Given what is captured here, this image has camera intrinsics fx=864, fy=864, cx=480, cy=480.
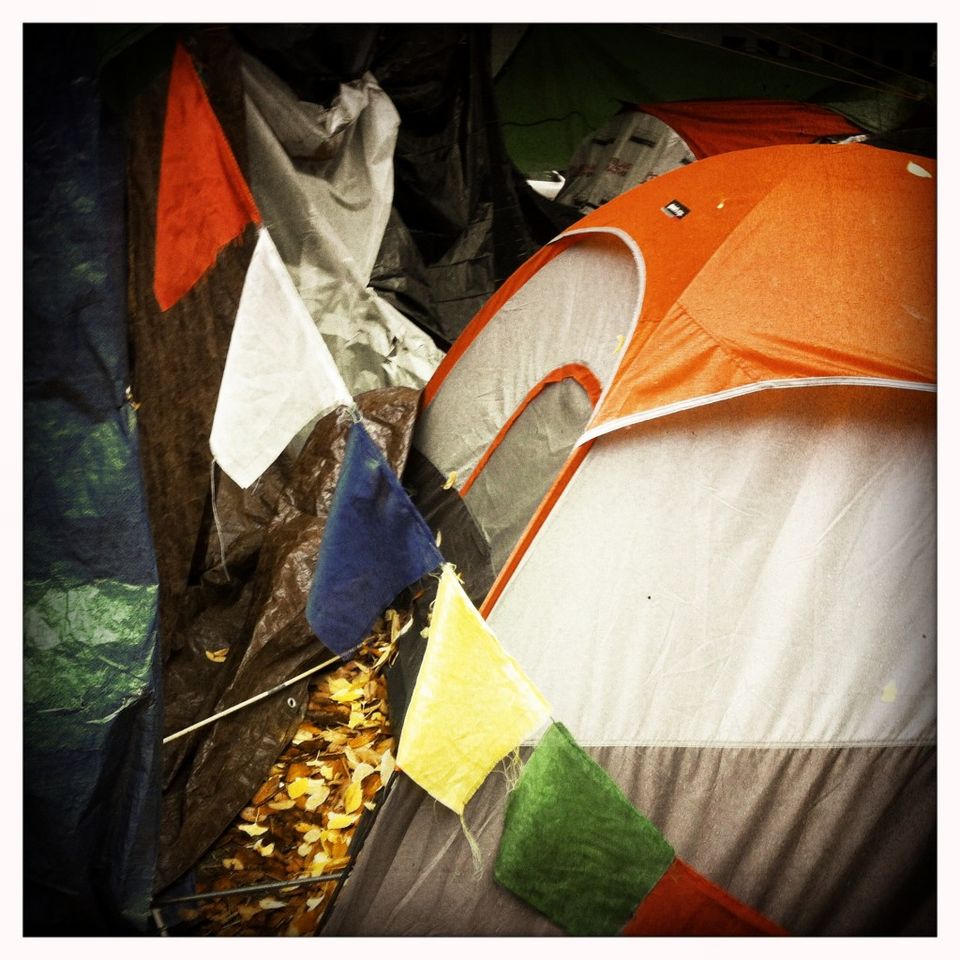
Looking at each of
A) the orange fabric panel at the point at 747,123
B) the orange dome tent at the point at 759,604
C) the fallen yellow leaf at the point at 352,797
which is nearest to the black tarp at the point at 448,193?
the orange fabric panel at the point at 747,123

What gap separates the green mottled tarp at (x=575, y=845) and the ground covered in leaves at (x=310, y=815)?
0.32 m

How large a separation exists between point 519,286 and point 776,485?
1133 millimetres

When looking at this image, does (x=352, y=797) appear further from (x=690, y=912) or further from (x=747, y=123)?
(x=747, y=123)

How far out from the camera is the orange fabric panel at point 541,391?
6.99 ft

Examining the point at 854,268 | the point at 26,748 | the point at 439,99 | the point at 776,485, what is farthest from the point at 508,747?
the point at 439,99

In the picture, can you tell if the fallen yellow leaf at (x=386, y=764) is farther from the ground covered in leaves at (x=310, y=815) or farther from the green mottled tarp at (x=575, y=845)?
the green mottled tarp at (x=575, y=845)

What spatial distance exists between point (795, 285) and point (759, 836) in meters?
1.18

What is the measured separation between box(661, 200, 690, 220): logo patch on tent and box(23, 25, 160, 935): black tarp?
1332 millimetres

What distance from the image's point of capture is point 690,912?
1.81 metres

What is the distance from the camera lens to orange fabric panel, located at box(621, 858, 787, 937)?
1.79 meters

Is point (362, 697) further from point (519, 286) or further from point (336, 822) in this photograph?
point (519, 286)

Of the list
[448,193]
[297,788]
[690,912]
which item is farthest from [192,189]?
[690,912]

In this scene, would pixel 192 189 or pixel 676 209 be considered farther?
pixel 676 209

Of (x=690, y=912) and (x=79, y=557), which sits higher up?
(x=79, y=557)
